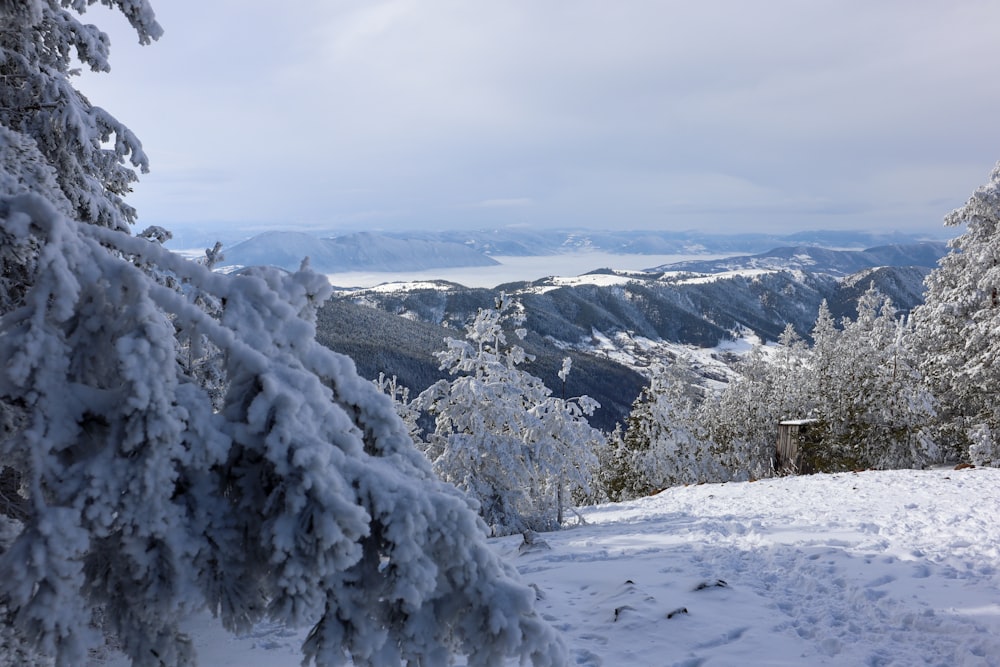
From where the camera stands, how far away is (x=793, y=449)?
57.1ft

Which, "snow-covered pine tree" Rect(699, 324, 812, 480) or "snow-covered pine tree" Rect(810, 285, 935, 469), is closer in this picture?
"snow-covered pine tree" Rect(810, 285, 935, 469)

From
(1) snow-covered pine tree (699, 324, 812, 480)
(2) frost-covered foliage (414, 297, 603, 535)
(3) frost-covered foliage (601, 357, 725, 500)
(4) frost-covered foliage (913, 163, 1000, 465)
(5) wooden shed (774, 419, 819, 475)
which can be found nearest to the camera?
(2) frost-covered foliage (414, 297, 603, 535)

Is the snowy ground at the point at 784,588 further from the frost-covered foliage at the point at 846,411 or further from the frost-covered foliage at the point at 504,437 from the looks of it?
the frost-covered foliage at the point at 846,411

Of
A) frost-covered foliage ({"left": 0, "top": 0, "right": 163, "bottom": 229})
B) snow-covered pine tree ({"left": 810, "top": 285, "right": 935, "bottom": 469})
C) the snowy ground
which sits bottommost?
snow-covered pine tree ({"left": 810, "top": 285, "right": 935, "bottom": 469})

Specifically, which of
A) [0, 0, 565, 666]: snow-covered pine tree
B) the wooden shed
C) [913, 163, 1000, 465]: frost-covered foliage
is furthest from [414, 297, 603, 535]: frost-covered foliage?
[0, 0, 565, 666]: snow-covered pine tree

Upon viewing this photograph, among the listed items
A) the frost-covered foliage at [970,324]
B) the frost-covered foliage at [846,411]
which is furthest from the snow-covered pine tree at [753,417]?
the frost-covered foliage at [970,324]

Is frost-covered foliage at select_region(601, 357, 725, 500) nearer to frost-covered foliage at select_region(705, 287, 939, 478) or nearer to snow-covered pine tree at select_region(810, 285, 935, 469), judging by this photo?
frost-covered foliage at select_region(705, 287, 939, 478)

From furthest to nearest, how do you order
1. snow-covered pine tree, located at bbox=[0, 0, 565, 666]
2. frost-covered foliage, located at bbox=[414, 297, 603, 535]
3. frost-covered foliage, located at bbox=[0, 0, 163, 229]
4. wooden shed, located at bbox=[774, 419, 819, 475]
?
1. wooden shed, located at bbox=[774, 419, 819, 475]
2. frost-covered foliage, located at bbox=[414, 297, 603, 535]
3. frost-covered foliage, located at bbox=[0, 0, 163, 229]
4. snow-covered pine tree, located at bbox=[0, 0, 565, 666]

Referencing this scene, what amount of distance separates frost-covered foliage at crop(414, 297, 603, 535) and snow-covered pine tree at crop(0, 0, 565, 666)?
459 inches

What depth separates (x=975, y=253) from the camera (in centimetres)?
1725

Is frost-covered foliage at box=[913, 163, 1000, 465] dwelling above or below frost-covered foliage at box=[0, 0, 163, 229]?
below

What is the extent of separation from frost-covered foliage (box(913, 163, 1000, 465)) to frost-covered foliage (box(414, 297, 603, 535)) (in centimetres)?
1109

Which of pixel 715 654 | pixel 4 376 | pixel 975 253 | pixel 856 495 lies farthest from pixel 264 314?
pixel 975 253

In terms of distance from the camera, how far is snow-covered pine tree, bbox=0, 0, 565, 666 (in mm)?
A: 2223
